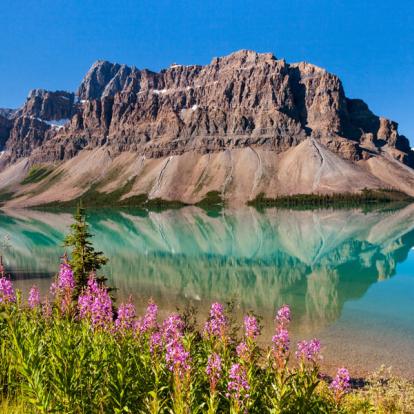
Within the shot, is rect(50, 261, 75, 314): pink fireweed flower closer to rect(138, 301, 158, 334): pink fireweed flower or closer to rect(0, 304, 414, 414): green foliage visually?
rect(0, 304, 414, 414): green foliage

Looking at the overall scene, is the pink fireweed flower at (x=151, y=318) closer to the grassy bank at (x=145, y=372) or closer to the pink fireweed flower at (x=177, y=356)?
the grassy bank at (x=145, y=372)

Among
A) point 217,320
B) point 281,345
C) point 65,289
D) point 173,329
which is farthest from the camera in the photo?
A: point 65,289

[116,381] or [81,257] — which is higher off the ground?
[81,257]

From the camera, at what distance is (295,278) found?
56.1 m

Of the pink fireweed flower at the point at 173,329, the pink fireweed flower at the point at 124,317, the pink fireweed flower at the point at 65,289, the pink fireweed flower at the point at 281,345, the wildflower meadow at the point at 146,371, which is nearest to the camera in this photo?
the pink fireweed flower at the point at 173,329

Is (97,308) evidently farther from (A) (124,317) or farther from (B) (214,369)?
(B) (214,369)

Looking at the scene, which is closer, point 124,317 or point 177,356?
point 177,356

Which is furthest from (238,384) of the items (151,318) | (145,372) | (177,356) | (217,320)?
(151,318)

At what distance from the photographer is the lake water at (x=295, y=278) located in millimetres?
30844

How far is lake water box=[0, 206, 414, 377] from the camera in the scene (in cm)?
3084

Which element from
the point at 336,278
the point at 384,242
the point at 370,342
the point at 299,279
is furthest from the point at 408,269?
the point at 370,342

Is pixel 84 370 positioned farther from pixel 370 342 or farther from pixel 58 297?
pixel 370 342

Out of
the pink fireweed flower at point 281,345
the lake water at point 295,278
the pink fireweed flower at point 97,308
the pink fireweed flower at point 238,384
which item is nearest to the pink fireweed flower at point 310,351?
the pink fireweed flower at point 281,345

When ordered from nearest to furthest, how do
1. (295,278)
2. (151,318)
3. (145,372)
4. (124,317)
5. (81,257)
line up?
(145,372) < (124,317) < (151,318) < (81,257) < (295,278)
